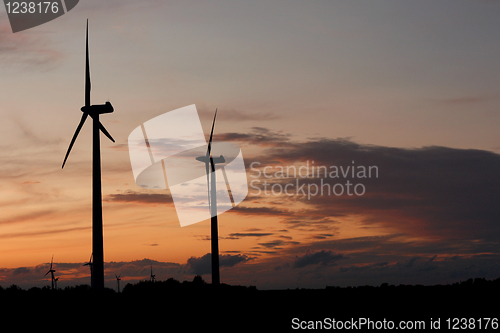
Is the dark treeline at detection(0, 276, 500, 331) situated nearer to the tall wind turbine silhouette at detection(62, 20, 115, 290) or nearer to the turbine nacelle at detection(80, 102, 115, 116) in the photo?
the tall wind turbine silhouette at detection(62, 20, 115, 290)

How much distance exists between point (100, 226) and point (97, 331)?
432 inches

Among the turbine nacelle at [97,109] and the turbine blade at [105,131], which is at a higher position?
the turbine nacelle at [97,109]

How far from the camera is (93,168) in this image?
59031 millimetres

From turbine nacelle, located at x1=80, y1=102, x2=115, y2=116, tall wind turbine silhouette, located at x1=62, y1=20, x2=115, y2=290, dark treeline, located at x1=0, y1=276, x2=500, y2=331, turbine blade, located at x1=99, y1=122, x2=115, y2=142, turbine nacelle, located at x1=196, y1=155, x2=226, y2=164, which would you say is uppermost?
turbine nacelle, located at x1=80, y1=102, x2=115, y2=116

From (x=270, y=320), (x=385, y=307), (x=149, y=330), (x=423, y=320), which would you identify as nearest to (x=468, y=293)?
(x=385, y=307)

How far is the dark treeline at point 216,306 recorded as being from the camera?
200ft

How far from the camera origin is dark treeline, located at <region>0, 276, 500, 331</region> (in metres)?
61.1

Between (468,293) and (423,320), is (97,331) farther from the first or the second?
(468,293)

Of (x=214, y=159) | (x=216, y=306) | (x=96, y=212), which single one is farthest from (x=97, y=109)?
(x=216, y=306)

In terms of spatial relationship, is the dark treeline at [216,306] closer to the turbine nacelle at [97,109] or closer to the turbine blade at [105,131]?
the turbine blade at [105,131]

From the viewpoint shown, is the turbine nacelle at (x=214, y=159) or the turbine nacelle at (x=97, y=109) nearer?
the turbine nacelle at (x=97, y=109)

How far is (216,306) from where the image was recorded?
7088 cm

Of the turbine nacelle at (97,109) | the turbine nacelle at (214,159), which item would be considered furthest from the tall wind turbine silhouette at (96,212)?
the turbine nacelle at (214,159)

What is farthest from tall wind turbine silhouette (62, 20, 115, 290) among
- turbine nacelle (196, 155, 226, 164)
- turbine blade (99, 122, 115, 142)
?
turbine nacelle (196, 155, 226, 164)
